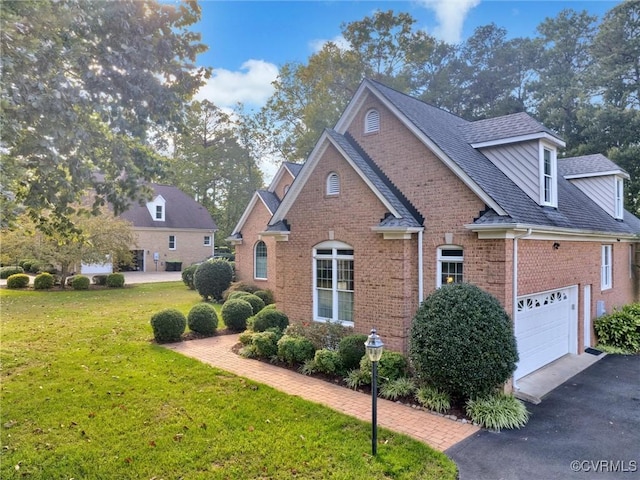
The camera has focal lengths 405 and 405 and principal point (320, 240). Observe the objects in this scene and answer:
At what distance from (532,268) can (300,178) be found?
264 inches

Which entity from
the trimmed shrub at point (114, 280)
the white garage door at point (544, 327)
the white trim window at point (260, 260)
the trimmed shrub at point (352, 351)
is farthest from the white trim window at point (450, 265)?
the trimmed shrub at point (114, 280)

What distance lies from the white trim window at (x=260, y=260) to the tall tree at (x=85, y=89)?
14.3 meters

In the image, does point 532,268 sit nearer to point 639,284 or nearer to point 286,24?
point 286,24

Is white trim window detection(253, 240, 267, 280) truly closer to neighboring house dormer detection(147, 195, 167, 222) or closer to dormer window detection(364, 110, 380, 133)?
dormer window detection(364, 110, 380, 133)

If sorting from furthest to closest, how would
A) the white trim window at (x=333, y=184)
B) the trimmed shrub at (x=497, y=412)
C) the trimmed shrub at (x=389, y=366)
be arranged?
the white trim window at (x=333, y=184) < the trimmed shrub at (x=389, y=366) < the trimmed shrub at (x=497, y=412)

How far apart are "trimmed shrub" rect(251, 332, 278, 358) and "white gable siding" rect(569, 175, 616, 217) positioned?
1373 centimetres

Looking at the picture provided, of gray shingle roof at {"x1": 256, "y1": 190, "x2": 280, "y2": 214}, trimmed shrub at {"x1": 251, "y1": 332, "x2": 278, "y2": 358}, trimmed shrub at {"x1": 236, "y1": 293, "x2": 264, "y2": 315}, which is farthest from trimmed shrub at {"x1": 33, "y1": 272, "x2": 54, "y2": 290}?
trimmed shrub at {"x1": 251, "y1": 332, "x2": 278, "y2": 358}

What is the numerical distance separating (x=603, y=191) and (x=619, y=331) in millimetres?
5698

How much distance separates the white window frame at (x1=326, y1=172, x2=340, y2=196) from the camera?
11.4m

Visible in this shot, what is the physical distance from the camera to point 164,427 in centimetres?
687

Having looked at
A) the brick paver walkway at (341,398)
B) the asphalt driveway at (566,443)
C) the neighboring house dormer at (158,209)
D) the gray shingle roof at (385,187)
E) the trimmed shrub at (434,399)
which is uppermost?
the neighboring house dormer at (158,209)

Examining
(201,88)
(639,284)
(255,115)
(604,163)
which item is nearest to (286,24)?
(201,88)

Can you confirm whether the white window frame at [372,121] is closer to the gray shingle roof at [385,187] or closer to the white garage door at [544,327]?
the gray shingle roof at [385,187]

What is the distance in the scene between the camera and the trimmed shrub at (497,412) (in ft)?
24.1
